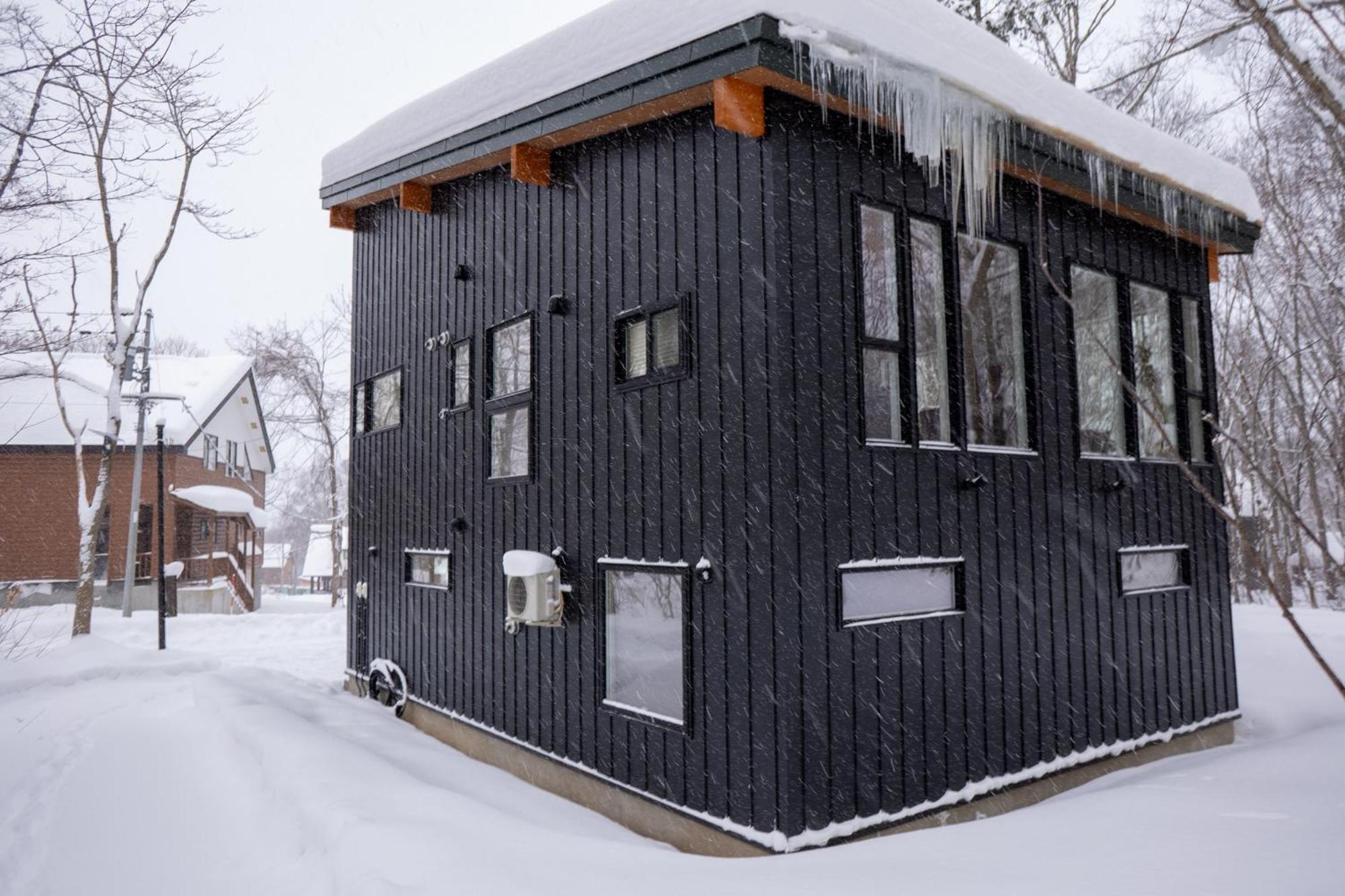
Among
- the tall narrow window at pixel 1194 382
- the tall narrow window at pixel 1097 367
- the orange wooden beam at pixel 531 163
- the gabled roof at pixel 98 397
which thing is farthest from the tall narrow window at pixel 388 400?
the gabled roof at pixel 98 397

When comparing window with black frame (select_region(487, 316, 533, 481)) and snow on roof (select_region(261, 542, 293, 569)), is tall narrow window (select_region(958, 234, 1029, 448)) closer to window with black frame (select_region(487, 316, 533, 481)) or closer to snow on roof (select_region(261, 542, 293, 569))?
window with black frame (select_region(487, 316, 533, 481))

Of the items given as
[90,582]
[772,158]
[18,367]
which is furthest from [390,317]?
[18,367]

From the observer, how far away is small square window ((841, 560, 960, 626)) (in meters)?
4.76

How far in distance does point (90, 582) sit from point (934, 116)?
17.3m

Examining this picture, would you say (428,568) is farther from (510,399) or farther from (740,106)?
(740,106)

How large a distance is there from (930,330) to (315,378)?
81.4ft

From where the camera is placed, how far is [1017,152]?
5457mm

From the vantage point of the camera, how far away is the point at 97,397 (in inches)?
931

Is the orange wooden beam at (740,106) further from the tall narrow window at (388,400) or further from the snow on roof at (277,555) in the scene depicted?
the snow on roof at (277,555)

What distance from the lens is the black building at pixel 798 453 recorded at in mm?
4578

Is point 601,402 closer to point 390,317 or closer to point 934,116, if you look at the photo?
point 934,116

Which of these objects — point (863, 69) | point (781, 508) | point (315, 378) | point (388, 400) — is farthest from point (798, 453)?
point (315, 378)

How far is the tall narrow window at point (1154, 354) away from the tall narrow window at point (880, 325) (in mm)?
3047

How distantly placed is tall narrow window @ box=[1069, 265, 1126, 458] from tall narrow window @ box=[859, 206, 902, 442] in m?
2.01
